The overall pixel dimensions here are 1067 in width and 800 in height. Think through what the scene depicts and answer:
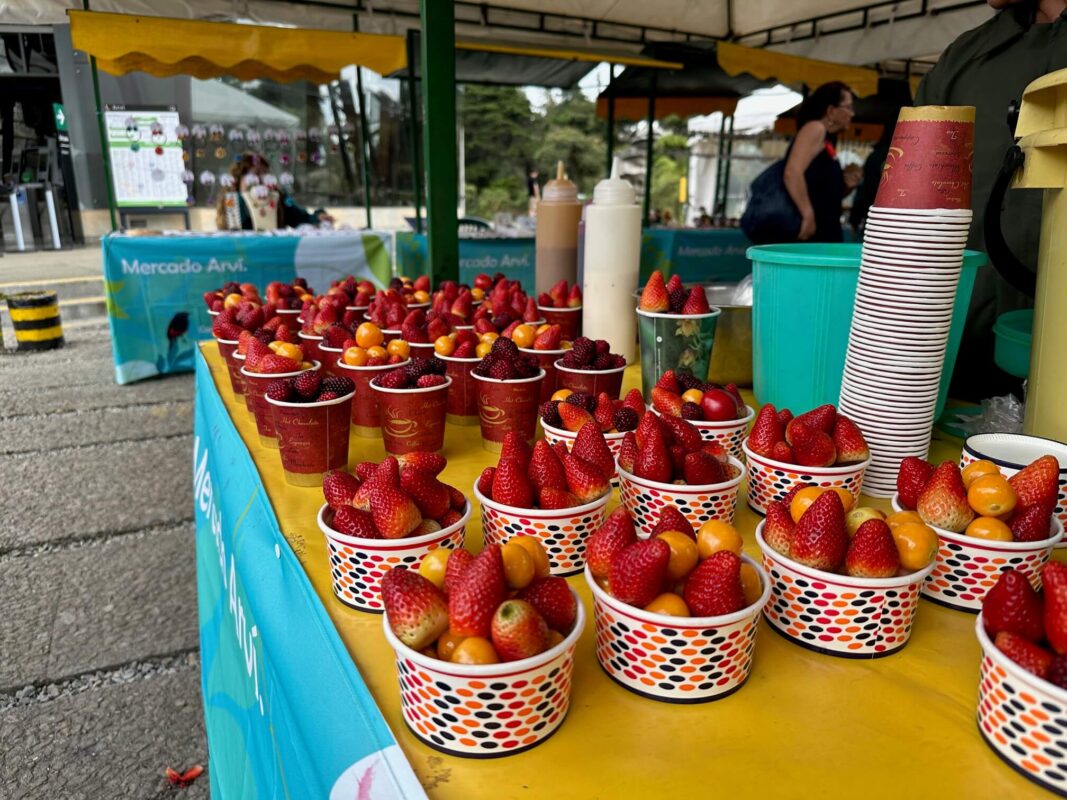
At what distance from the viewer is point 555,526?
1002 mm

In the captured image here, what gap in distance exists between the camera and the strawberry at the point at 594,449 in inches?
42.3

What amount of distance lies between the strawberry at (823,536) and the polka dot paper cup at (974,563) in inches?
6.5

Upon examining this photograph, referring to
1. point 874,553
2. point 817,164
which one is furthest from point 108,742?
point 817,164

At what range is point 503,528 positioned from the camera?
1017 mm

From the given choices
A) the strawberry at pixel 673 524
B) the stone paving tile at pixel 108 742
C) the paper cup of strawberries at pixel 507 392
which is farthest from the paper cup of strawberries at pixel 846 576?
the stone paving tile at pixel 108 742

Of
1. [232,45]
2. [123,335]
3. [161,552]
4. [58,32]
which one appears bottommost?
[161,552]

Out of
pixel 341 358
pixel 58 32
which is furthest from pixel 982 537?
pixel 58 32

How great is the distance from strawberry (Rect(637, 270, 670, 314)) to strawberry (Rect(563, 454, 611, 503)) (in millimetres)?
722

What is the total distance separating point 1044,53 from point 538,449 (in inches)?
77.6

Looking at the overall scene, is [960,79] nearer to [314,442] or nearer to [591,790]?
[314,442]

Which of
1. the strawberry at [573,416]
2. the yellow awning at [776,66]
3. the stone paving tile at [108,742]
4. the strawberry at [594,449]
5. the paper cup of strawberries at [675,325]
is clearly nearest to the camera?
the strawberry at [594,449]

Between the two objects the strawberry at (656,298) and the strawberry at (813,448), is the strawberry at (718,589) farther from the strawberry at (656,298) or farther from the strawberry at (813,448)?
the strawberry at (656,298)

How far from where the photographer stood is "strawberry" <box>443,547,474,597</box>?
738 millimetres

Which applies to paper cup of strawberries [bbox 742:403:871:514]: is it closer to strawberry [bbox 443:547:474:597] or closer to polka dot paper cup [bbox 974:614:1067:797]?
polka dot paper cup [bbox 974:614:1067:797]
